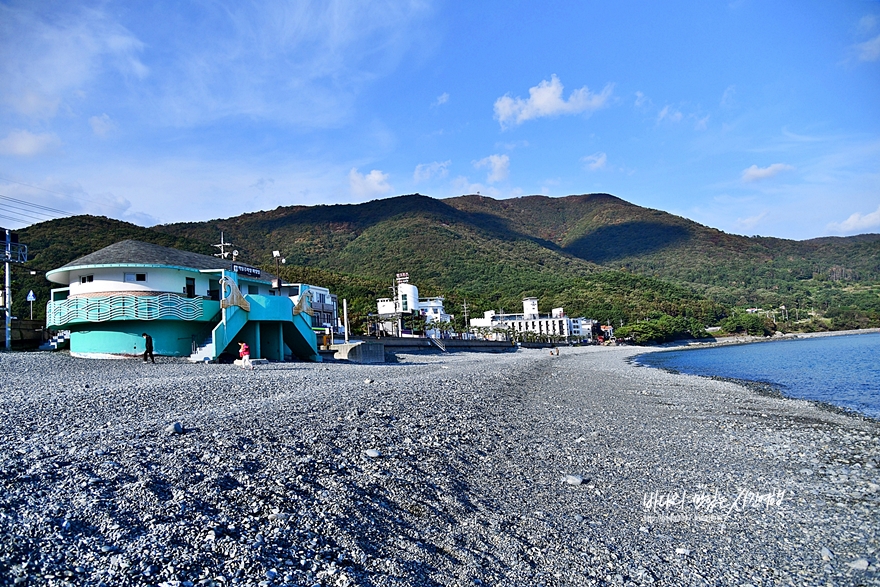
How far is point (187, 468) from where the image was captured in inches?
258

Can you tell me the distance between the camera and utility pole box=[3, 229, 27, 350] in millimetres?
28234

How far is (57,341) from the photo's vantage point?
97.7 ft

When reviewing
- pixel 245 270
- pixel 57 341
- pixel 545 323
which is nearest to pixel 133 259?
pixel 245 270

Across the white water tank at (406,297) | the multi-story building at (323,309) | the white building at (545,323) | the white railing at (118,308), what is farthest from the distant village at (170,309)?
the white building at (545,323)

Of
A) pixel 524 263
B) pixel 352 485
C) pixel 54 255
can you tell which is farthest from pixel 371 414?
pixel 524 263

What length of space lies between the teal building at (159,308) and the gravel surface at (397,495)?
1172 cm

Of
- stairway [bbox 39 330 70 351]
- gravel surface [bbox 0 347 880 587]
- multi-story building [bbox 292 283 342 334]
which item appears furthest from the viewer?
multi-story building [bbox 292 283 342 334]

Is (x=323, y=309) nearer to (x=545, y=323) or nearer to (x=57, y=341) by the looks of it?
(x=57, y=341)

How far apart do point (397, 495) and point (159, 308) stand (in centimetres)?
2147

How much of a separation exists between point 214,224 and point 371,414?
16875 centimetres

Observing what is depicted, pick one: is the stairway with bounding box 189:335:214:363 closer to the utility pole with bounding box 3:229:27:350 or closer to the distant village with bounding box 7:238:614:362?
the distant village with bounding box 7:238:614:362

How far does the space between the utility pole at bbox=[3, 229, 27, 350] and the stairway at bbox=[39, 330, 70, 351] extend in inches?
74.0

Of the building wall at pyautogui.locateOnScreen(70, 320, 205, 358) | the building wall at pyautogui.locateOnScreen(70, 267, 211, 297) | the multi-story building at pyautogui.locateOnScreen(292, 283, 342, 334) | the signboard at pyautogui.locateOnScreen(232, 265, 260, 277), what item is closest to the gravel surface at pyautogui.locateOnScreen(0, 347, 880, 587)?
the building wall at pyautogui.locateOnScreen(70, 320, 205, 358)

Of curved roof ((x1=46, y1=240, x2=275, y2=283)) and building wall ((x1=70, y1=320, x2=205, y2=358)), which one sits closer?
building wall ((x1=70, y1=320, x2=205, y2=358))
